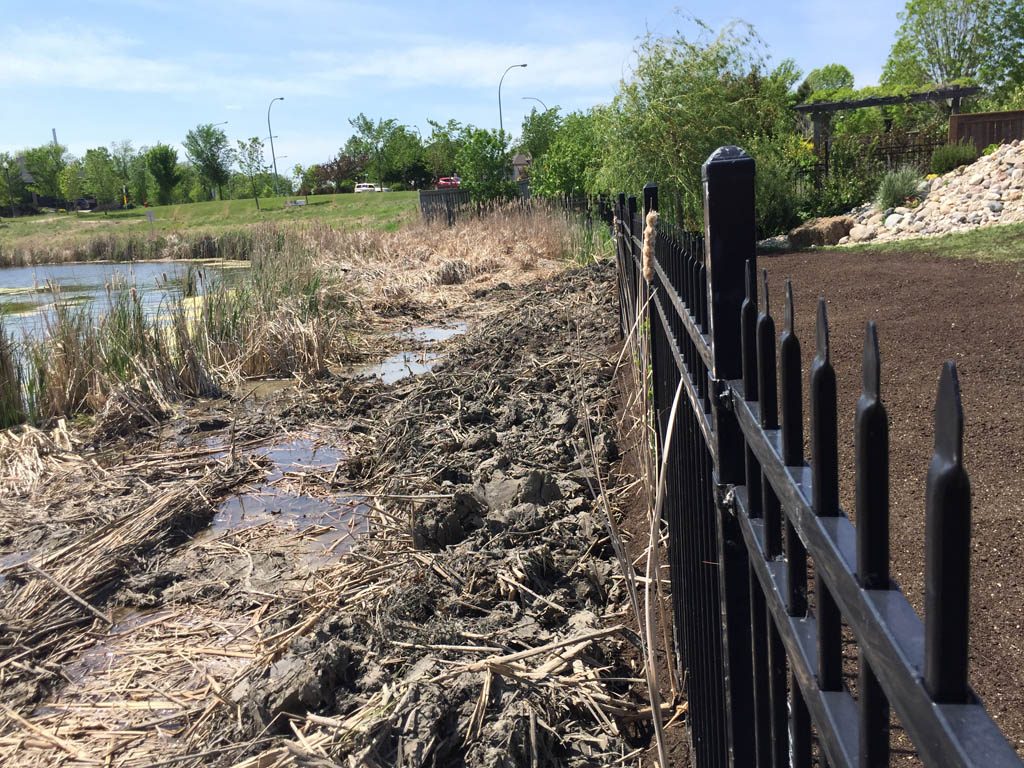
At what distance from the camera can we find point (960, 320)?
22.9ft

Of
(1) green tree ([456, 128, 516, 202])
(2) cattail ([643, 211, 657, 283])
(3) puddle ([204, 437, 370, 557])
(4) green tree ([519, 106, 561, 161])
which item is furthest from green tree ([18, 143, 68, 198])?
(2) cattail ([643, 211, 657, 283])

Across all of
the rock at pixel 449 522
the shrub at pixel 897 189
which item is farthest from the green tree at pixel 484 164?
the rock at pixel 449 522

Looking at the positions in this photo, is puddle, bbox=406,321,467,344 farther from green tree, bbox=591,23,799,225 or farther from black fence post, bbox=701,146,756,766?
black fence post, bbox=701,146,756,766

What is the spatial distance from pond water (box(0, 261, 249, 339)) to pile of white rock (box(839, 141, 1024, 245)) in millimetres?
10951

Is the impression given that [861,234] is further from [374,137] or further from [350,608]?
[374,137]

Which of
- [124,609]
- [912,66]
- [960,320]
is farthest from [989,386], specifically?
[912,66]

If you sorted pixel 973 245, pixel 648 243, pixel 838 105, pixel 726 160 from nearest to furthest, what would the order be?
pixel 726 160, pixel 648 243, pixel 973 245, pixel 838 105

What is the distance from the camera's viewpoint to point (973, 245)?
1106 centimetres

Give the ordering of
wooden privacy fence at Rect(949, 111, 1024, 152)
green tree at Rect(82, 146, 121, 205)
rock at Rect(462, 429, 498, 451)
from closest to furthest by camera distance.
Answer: rock at Rect(462, 429, 498, 451), wooden privacy fence at Rect(949, 111, 1024, 152), green tree at Rect(82, 146, 121, 205)

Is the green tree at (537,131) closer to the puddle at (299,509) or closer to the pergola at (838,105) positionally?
the pergola at (838,105)

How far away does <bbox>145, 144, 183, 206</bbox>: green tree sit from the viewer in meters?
77.2

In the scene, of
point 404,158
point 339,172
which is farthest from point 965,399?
point 339,172

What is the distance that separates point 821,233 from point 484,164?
1398 cm

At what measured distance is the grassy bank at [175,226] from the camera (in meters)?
33.1
